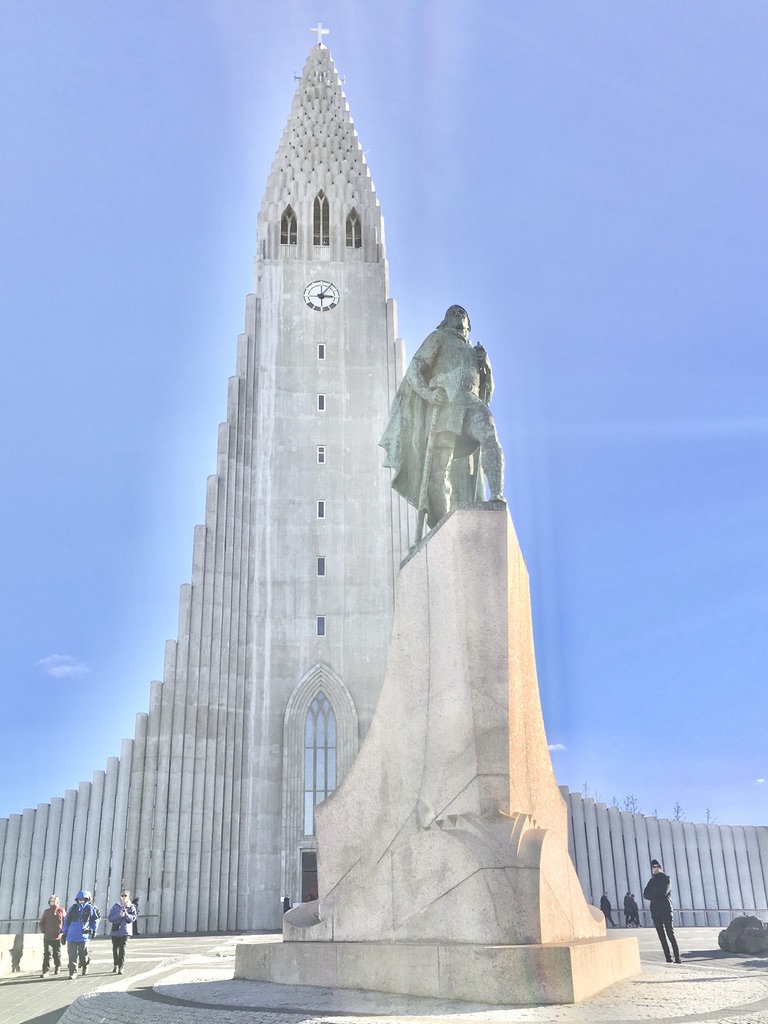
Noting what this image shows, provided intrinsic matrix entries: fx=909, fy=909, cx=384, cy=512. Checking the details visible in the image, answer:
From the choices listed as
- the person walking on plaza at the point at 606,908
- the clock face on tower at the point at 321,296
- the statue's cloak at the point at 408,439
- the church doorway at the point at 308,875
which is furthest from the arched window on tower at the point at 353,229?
the statue's cloak at the point at 408,439

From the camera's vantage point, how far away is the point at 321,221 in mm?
38875

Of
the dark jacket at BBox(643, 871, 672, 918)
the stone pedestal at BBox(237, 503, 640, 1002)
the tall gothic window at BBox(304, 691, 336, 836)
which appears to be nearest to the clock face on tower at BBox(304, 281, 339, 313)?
the tall gothic window at BBox(304, 691, 336, 836)

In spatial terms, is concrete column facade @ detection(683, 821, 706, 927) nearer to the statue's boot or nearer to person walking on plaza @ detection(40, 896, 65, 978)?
person walking on plaza @ detection(40, 896, 65, 978)

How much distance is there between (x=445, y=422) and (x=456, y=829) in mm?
3720

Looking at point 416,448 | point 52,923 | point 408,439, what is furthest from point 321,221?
point 416,448

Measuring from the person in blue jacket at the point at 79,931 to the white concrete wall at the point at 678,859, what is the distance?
72.5ft

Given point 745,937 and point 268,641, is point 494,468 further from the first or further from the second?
point 268,641

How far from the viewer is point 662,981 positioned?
21.0ft

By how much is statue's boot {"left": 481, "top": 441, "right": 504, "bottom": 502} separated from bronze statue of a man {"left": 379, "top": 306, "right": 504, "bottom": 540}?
0.02 meters

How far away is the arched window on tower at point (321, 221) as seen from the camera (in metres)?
38.5

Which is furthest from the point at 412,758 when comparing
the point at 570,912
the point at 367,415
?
the point at 367,415

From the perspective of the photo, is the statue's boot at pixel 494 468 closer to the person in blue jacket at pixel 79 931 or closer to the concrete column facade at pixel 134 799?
the person in blue jacket at pixel 79 931

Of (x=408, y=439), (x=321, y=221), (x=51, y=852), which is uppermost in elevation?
(x=321, y=221)

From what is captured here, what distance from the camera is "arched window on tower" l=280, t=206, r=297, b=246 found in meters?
38.1
